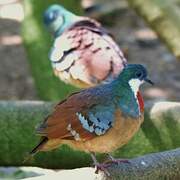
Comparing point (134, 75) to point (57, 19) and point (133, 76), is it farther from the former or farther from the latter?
point (57, 19)

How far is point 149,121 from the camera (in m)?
3.86

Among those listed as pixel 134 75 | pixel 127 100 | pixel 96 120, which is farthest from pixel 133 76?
pixel 96 120

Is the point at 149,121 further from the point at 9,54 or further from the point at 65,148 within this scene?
the point at 9,54

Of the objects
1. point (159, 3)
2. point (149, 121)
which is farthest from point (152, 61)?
point (149, 121)

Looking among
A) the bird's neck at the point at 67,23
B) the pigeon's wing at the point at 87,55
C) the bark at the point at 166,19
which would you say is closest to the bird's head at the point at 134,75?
the pigeon's wing at the point at 87,55

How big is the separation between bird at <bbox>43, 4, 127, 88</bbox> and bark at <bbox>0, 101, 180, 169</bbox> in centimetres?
62

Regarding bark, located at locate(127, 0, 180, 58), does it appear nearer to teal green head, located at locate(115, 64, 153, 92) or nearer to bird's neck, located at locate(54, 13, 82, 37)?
bird's neck, located at locate(54, 13, 82, 37)

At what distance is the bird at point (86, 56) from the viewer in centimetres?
446

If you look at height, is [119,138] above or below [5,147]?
above

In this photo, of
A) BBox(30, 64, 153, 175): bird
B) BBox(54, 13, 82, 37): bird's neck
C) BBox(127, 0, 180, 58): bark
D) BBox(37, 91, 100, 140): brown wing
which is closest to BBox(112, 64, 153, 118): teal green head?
BBox(30, 64, 153, 175): bird

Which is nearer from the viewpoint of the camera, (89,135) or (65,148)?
(89,135)

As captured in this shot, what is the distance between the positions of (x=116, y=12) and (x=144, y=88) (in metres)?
1.70

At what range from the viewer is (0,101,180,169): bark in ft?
12.6

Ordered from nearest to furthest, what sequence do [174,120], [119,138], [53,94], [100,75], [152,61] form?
[119,138]
[174,120]
[100,75]
[53,94]
[152,61]
